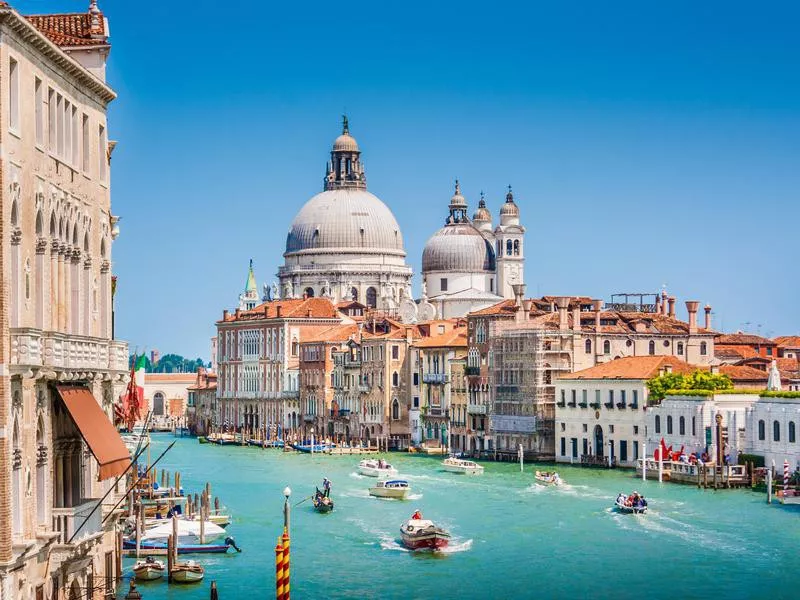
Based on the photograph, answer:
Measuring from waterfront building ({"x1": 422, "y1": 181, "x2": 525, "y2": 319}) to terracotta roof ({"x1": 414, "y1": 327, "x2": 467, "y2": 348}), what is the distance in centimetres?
2122

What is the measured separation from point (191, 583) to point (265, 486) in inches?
852

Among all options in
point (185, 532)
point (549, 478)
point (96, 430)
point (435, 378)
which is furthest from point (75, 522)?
point (435, 378)

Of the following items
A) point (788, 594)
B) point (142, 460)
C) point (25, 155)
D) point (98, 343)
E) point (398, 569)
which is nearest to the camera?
point (25, 155)

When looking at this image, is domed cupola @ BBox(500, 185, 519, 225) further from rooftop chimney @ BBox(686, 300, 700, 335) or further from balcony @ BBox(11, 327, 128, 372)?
balcony @ BBox(11, 327, 128, 372)

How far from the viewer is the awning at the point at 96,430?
51.9ft

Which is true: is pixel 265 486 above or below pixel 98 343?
below

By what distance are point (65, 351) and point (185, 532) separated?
16954 mm

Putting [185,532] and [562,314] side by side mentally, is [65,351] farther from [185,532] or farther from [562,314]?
[562,314]

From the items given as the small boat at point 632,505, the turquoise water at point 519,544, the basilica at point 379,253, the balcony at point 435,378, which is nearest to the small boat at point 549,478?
the turquoise water at point 519,544

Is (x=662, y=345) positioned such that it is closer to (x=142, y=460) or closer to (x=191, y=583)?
(x=142, y=460)

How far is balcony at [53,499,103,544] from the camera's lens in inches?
630

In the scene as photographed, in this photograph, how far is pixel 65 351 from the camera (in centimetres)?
1559

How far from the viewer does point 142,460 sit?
58.6 m

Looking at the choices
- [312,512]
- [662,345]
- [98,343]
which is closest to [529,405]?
[662,345]
